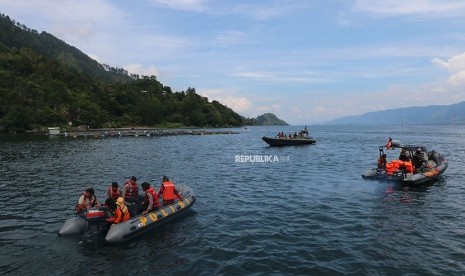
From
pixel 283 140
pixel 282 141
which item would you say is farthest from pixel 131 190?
pixel 282 141

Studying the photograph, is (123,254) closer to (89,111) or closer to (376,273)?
(376,273)

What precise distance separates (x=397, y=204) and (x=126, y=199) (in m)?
17.1

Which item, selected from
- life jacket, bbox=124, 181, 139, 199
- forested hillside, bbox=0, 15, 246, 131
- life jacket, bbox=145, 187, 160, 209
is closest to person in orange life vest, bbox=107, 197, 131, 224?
life jacket, bbox=145, 187, 160, 209

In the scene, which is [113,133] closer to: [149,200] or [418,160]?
[418,160]

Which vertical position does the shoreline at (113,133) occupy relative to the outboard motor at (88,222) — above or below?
above

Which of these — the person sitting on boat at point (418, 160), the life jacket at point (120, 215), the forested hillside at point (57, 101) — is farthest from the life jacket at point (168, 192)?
the forested hillside at point (57, 101)

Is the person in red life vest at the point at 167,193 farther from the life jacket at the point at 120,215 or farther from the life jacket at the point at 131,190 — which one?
the life jacket at the point at 120,215

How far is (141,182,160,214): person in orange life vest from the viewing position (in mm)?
17534

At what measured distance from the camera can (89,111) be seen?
468ft

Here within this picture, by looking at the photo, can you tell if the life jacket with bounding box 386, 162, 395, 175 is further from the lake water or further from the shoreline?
the shoreline

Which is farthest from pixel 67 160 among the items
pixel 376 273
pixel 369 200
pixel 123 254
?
pixel 376 273

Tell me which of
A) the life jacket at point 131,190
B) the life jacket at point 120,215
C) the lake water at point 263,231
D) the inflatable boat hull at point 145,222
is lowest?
the lake water at point 263,231

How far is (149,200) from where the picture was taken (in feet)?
58.4

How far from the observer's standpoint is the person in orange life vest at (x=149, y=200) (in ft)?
57.5
